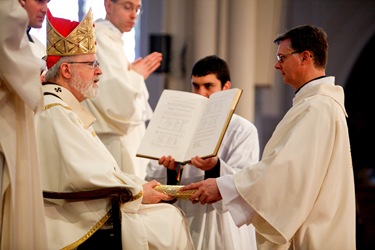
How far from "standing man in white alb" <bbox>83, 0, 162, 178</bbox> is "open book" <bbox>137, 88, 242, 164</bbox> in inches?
45.3

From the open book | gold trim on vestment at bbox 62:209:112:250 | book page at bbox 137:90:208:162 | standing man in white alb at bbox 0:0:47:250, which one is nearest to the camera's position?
standing man in white alb at bbox 0:0:47:250

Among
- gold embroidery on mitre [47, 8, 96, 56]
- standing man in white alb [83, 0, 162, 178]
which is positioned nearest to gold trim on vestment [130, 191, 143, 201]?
gold embroidery on mitre [47, 8, 96, 56]

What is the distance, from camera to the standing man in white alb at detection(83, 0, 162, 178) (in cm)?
615

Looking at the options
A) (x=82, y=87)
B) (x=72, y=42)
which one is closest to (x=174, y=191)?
(x=82, y=87)

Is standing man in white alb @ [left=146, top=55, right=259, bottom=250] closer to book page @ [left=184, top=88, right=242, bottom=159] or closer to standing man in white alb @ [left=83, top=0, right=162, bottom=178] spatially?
book page @ [left=184, top=88, right=242, bottom=159]

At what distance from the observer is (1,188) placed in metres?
3.68

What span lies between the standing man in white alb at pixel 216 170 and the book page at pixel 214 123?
0.43ft

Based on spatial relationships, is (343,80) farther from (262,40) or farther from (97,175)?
(97,175)

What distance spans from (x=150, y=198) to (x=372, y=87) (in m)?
6.94

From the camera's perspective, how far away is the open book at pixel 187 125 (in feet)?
15.3

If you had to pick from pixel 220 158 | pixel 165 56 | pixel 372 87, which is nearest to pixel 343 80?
pixel 372 87

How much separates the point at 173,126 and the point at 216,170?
0.39m

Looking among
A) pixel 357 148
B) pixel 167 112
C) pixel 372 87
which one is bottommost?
pixel 357 148

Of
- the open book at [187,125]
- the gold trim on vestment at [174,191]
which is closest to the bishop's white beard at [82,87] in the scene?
the open book at [187,125]
